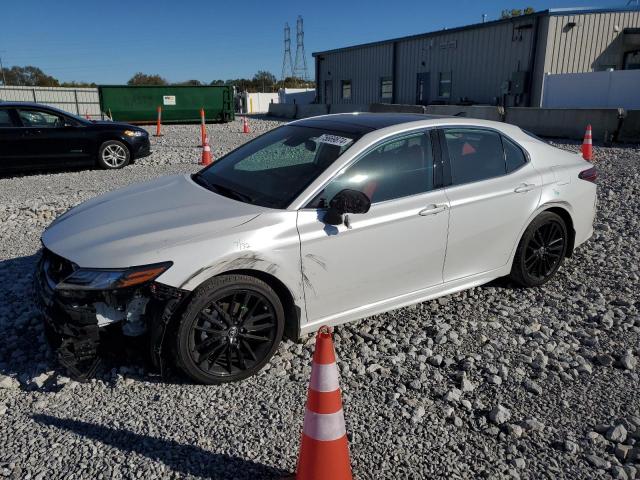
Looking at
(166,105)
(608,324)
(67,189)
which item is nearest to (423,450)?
(608,324)

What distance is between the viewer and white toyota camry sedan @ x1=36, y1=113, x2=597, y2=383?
3.04m

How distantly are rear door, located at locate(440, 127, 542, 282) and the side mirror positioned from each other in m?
0.91

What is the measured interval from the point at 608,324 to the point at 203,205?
3.24 m

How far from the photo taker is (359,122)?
13.5 feet

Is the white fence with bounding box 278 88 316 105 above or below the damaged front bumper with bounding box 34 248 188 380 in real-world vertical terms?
above

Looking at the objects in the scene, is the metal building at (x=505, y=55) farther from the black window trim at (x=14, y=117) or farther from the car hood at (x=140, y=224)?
the car hood at (x=140, y=224)

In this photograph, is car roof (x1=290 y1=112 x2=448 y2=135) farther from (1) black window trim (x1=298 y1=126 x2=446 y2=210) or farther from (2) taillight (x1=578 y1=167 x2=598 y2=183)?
(2) taillight (x1=578 y1=167 x2=598 y2=183)

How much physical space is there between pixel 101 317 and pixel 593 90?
21.4 meters

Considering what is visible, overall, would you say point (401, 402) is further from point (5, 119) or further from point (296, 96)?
point (296, 96)

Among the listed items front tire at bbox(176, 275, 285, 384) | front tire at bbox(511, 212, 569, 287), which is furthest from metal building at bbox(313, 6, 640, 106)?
front tire at bbox(176, 275, 285, 384)

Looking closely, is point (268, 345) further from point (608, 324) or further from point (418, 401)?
point (608, 324)

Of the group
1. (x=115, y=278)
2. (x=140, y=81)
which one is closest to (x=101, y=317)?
(x=115, y=278)

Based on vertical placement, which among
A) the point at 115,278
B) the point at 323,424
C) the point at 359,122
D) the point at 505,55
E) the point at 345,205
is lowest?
the point at 323,424

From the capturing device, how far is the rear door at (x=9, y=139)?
10.1 meters
